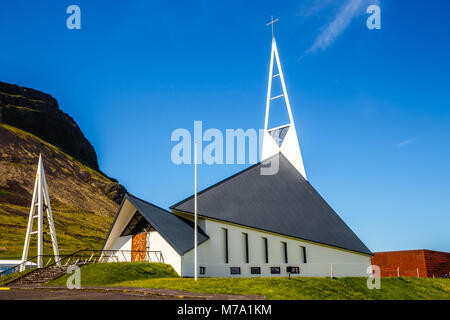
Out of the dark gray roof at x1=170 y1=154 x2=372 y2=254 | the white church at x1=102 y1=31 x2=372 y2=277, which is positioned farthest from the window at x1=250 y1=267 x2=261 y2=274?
the dark gray roof at x1=170 y1=154 x2=372 y2=254

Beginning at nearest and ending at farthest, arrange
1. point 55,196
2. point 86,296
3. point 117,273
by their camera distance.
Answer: point 86,296, point 117,273, point 55,196

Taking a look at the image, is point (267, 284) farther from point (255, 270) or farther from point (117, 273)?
point (255, 270)

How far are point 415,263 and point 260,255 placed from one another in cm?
2613

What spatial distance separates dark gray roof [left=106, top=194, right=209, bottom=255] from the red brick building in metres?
28.0

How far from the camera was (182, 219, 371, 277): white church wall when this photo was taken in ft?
101

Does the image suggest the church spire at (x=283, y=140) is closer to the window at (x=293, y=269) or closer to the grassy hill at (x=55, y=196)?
the window at (x=293, y=269)

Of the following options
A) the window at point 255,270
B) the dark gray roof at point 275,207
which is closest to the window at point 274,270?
the window at point 255,270

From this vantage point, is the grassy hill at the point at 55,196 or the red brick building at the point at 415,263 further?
the grassy hill at the point at 55,196

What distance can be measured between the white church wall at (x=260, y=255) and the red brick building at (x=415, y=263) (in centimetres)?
1660

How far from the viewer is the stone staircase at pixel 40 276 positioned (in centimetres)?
2447

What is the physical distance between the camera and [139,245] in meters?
32.9

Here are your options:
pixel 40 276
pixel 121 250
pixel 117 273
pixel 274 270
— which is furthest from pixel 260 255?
pixel 40 276

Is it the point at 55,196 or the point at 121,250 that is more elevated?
the point at 55,196

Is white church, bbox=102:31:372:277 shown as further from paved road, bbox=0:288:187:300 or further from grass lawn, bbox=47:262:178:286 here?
paved road, bbox=0:288:187:300
